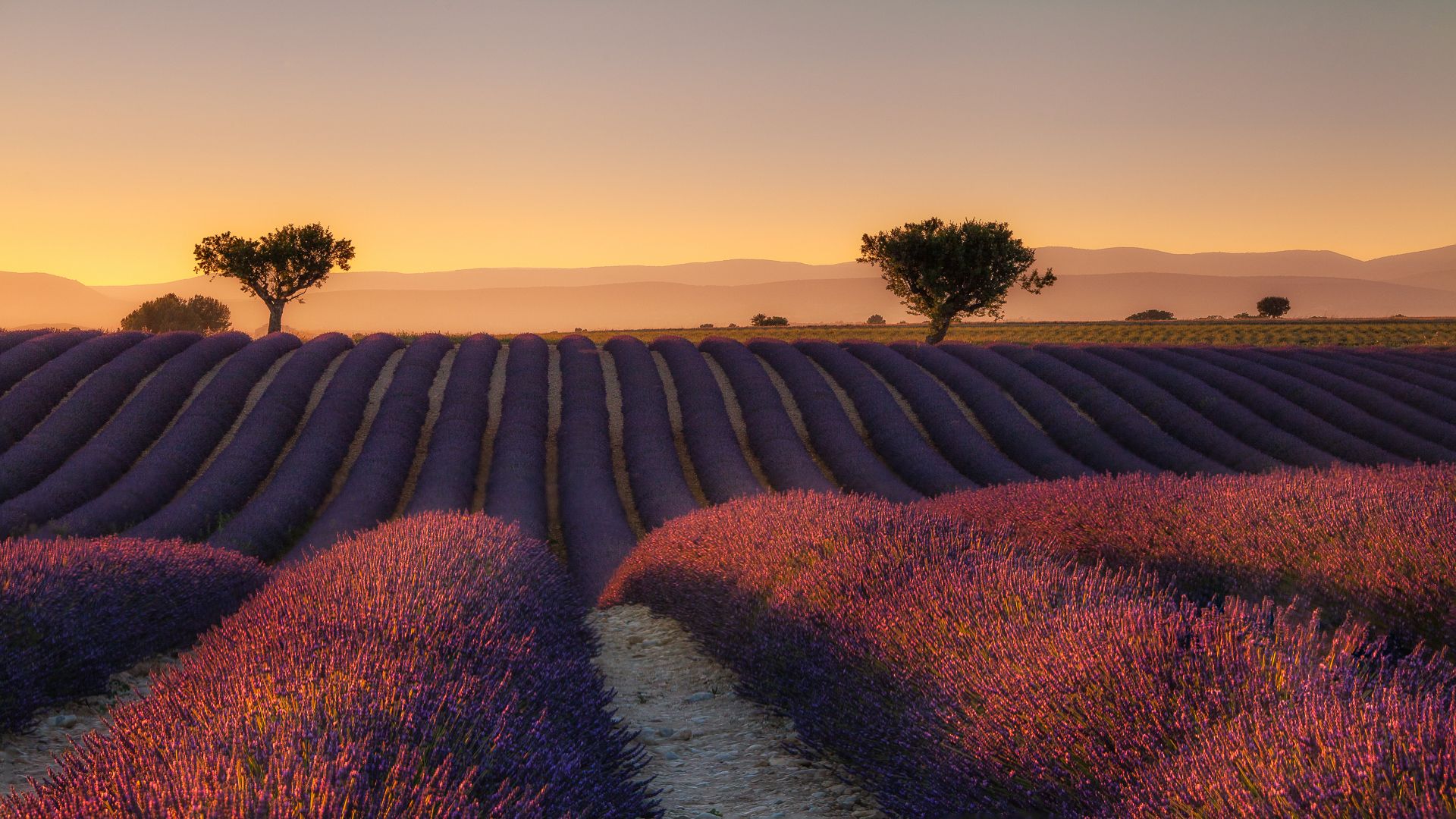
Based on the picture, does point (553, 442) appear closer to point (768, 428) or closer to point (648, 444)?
point (648, 444)

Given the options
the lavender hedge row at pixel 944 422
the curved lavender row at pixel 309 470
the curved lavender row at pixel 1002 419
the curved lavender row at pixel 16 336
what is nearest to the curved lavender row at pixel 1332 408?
the curved lavender row at pixel 1002 419

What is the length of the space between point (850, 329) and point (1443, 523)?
39401 mm

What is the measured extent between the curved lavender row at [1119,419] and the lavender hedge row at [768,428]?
5.91 metres

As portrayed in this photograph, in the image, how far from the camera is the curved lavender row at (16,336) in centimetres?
2245

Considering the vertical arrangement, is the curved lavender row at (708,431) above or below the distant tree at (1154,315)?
below

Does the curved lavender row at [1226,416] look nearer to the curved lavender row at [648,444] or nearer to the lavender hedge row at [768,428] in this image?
the lavender hedge row at [768,428]

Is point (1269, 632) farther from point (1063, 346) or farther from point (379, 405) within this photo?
point (1063, 346)

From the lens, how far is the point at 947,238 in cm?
3328

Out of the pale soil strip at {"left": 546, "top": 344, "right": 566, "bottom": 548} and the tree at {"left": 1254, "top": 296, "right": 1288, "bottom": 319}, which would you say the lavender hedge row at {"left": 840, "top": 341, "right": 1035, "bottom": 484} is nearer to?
the pale soil strip at {"left": 546, "top": 344, "right": 566, "bottom": 548}

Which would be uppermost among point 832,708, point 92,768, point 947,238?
point 947,238

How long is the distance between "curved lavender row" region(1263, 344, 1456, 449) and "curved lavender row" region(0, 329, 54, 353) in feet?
93.6

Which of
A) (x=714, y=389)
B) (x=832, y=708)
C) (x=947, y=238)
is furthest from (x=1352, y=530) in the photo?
(x=947, y=238)

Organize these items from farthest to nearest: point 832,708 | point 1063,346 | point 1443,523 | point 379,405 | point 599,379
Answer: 1. point 1063,346
2. point 599,379
3. point 379,405
4. point 1443,523
5. point 832,708

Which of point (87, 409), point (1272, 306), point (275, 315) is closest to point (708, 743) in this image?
point (87, 409)
